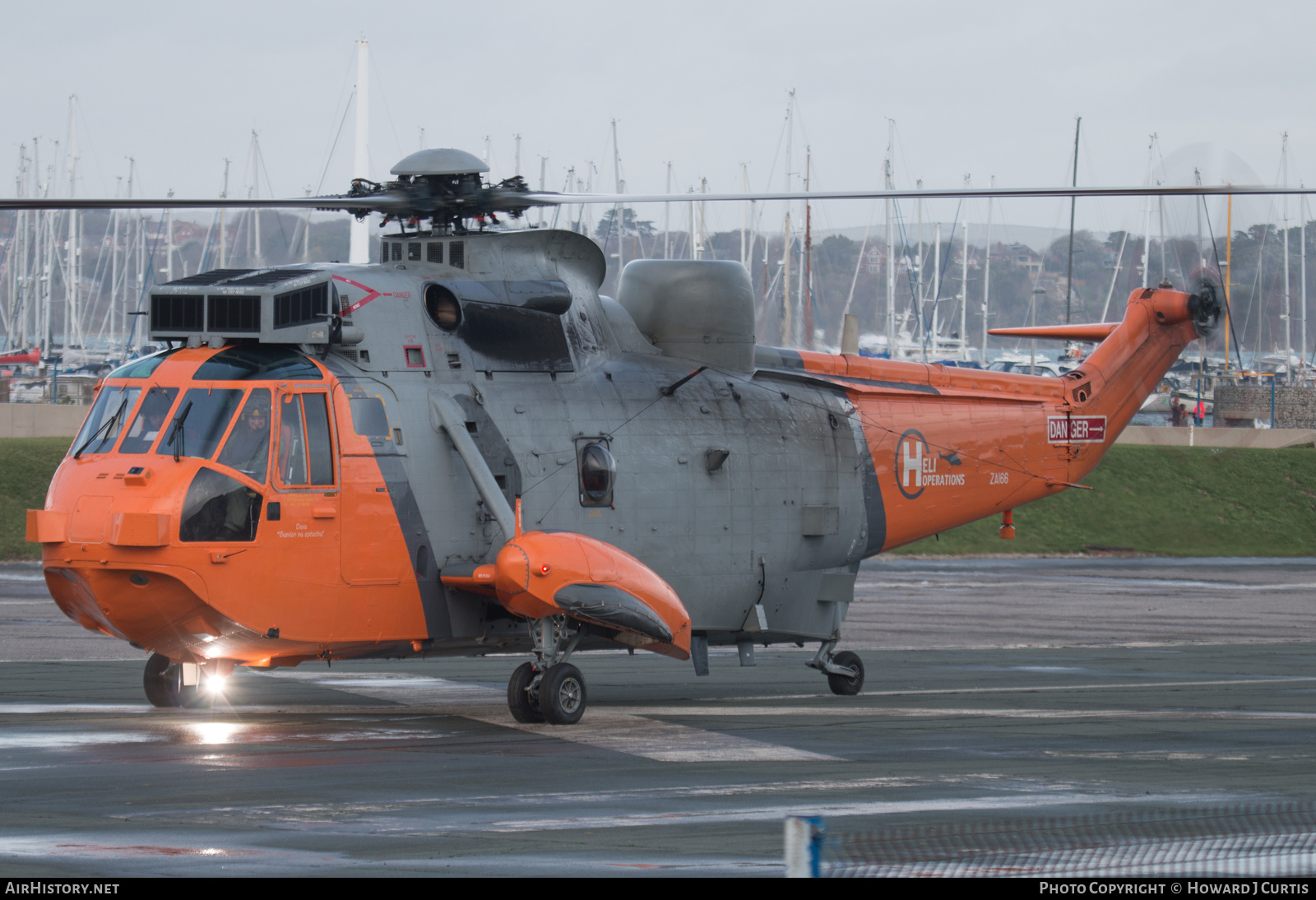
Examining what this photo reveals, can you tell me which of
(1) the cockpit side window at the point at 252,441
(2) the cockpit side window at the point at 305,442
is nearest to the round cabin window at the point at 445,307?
(2) the cockpit side window at the point at 305,442

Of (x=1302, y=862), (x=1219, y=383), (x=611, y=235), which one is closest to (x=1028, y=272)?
(x=1219, y=383)

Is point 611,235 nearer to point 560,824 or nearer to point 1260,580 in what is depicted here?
point 1260,580

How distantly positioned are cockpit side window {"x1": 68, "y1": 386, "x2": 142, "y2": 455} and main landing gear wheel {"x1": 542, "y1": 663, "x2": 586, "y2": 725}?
4306 mm

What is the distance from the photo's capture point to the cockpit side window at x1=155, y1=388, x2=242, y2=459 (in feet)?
42.1

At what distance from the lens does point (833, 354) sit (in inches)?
714

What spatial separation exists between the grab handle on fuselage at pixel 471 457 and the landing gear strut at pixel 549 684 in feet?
3.12

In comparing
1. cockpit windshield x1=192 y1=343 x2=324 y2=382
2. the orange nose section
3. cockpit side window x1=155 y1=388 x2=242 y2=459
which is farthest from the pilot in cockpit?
the orange nose section

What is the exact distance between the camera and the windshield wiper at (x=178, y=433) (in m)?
12.8

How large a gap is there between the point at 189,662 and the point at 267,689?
366 cm

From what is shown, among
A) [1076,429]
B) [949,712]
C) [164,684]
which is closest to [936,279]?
[1076,429]

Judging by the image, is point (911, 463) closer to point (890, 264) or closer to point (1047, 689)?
point (1047, 689)

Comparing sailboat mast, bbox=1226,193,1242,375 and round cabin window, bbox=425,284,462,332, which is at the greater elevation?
sailboat mast, bbox=1226,193,1242,375

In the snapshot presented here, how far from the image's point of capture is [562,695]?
14070 mm

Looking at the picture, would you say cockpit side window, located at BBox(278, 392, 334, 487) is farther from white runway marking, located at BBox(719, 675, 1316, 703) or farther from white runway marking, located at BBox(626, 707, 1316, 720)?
white runway marking, located at BBox(719, 675, 1316, 703)
